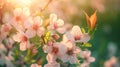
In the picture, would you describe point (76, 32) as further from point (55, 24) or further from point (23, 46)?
point (23, 46)

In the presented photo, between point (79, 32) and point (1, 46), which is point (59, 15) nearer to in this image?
point (1, 46)

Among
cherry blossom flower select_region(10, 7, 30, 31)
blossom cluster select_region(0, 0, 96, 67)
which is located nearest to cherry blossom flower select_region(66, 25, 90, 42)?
blossom cluster select_region(0, 0, 96, 67)

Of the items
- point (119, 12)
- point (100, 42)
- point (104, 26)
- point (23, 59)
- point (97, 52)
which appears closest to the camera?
point (23, 59)

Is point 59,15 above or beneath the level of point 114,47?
above

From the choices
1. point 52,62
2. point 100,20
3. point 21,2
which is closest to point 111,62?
point 100,20

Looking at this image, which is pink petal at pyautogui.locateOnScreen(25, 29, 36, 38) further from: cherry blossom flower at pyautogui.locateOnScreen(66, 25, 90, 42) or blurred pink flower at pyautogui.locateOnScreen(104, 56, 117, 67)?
blurred pink flower at pyautogui.locateOnScreen(104, 56, 117, 67)

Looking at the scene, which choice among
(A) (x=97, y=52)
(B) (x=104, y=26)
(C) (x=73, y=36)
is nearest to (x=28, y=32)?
(C) (x=73, y=36)
